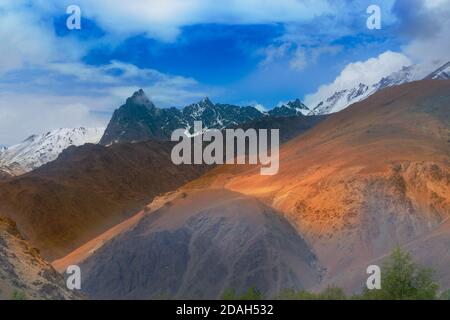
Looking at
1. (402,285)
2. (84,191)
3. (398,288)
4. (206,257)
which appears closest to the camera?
(398,288)

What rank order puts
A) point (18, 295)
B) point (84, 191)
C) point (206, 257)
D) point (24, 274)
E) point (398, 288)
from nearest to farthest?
point (18, 295)
point (398, 288)
point (24, 274)
point (206, 257)
point (84, 191)

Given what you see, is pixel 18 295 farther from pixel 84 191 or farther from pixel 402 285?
pixel 84 191

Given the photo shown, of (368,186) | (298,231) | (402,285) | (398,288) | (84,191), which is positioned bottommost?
(398,288)

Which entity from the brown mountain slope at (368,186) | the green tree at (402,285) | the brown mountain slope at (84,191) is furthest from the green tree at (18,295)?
the brown mountain slope at (84,191)

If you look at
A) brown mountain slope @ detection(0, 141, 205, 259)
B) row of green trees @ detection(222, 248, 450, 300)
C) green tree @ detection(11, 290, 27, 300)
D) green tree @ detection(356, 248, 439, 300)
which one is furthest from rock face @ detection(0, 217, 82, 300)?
brown mountain slope @ detection(0, 141, 205, 259)

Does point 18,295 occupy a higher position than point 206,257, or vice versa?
point 206,257

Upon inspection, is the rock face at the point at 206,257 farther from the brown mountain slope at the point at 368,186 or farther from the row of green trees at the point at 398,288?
the row of green trees at the point at 398,288

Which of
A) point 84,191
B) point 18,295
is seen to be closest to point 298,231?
point 18,295
